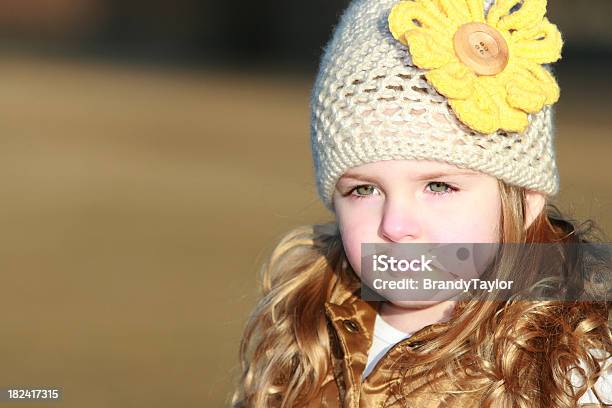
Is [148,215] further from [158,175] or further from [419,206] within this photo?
[419,206]

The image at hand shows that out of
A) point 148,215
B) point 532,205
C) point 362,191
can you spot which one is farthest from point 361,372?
point 148,215

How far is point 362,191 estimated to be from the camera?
2639mm

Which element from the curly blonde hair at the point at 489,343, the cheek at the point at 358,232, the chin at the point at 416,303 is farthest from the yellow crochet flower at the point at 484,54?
the chin at the point at 416,303

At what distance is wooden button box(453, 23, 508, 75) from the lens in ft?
8.47

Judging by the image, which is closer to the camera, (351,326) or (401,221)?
(401,221)

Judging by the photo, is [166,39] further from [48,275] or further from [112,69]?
[48,275]

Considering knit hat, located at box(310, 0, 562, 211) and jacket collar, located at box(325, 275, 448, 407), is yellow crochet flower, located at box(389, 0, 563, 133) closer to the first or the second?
knit hat, located at box(310, 0, 562, 211)

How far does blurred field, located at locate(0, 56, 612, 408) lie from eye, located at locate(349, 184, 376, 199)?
764 millimetres

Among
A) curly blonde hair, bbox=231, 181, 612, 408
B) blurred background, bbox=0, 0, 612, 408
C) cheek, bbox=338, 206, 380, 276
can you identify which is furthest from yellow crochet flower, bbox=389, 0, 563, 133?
blurred background, bbox=0, 0, 612, 408

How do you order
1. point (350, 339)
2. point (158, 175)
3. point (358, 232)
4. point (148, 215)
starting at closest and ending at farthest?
point (358, 232), point (350, 339), point (148, 215), point (158, 175)

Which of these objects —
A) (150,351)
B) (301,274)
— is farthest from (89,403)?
(301,274)

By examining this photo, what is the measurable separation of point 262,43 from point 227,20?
1.15 m

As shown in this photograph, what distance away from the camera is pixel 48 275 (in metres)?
6.62

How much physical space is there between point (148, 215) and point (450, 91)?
586 cm
